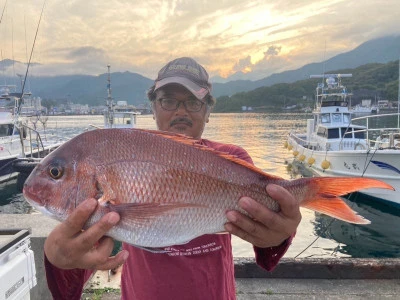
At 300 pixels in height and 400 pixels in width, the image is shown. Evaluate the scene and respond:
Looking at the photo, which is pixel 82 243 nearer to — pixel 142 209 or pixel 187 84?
pixel 142 209

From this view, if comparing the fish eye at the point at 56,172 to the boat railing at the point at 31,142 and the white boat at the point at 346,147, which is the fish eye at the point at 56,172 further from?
the boat railing at the point at 31,142

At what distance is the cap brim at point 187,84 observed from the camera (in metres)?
2.47

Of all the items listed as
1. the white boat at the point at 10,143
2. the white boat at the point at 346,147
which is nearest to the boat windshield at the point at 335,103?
the white boat at the point at 346,147

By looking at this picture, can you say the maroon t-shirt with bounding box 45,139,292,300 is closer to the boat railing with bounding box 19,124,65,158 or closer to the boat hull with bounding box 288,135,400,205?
the boat hull with bounding box 288,135,400,205

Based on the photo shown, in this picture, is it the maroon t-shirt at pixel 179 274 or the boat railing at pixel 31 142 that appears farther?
the boat railing at pixel 31 142

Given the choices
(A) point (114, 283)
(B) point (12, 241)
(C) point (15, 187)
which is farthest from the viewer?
(C) point (15, 187)

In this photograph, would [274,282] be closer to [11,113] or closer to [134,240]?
→ [134,240]

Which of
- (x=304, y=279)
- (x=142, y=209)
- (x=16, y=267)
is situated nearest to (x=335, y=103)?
(x=304, y=279)

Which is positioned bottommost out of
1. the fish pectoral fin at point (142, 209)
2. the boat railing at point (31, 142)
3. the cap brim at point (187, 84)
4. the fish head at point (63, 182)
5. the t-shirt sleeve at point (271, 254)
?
the boat railing at point (31, 142)

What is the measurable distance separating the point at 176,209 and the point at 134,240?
266 mm

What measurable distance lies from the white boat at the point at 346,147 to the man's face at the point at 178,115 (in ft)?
25.7

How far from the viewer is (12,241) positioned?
256cm

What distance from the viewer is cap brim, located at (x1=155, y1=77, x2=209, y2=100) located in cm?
247

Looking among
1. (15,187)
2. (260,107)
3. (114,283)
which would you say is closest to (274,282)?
(114,283)
